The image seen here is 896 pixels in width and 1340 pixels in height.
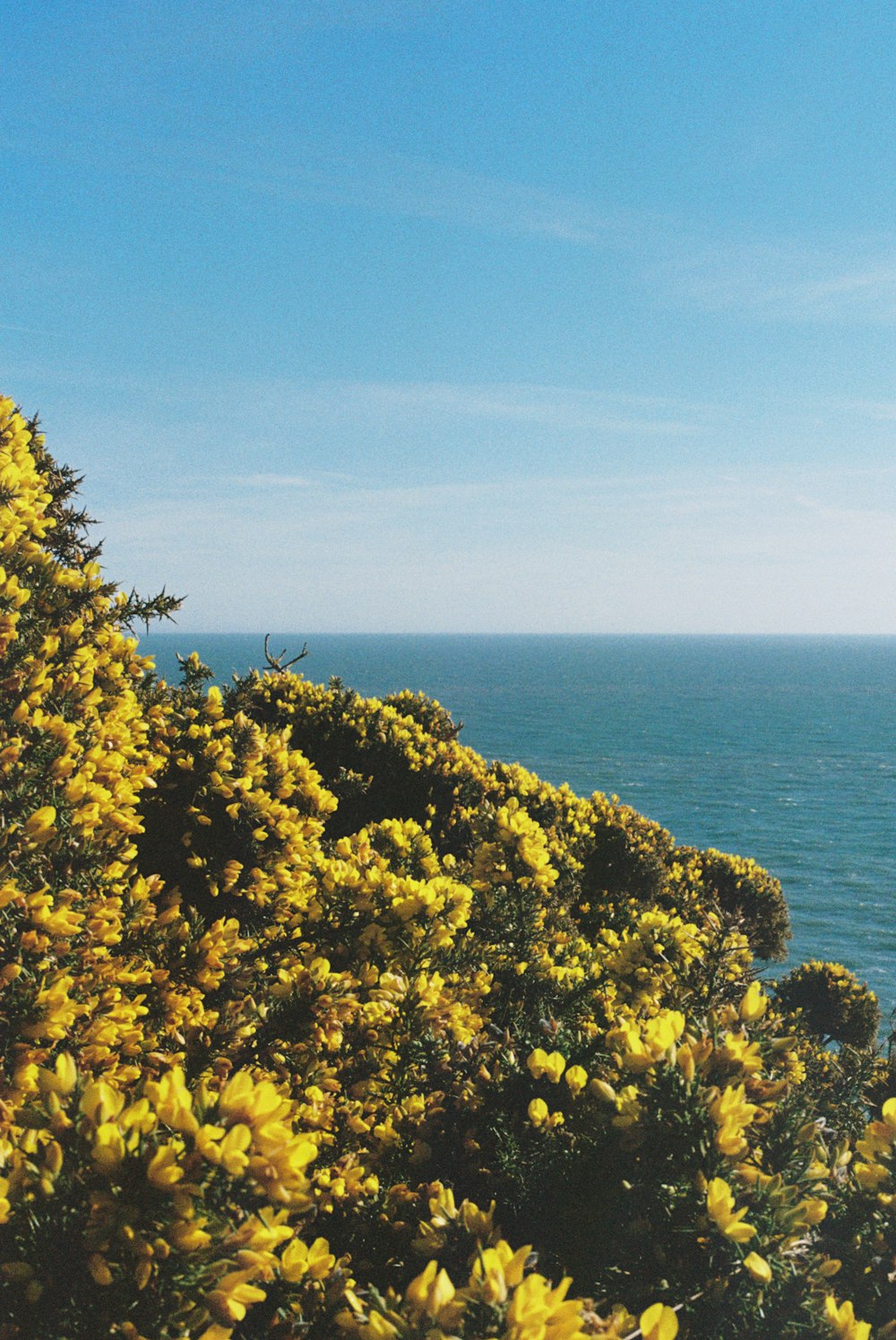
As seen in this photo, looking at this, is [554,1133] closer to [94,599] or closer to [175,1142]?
[175,1142]

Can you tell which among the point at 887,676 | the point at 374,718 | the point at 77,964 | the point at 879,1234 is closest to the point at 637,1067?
the point at 879,1234

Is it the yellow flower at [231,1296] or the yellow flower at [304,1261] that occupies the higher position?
the yellow flower at [231,1296]

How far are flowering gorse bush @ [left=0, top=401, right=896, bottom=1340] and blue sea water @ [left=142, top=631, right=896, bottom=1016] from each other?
4884 mm

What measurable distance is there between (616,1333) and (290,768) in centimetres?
377

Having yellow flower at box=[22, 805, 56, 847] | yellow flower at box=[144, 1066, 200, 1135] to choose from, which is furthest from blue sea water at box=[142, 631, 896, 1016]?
yellow flower at box=[144, 1066, 200, 1135]

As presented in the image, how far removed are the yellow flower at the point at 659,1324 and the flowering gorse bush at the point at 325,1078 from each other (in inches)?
0.5

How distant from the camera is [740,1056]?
274cm

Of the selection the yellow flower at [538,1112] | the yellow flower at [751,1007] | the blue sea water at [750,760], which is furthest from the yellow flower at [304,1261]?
the blue sea water at [750,760]

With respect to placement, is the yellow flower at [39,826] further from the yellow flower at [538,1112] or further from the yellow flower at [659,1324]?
the yellow flower at [659,1324]

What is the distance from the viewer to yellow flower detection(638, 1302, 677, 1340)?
2.03 m

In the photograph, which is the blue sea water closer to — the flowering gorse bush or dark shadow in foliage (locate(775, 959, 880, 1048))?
the flowering gorse bush

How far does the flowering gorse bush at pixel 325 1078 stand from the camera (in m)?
1.97

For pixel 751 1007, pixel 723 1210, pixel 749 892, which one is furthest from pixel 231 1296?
pixel 749 892

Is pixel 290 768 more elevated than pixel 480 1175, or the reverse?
pixel 290 768
